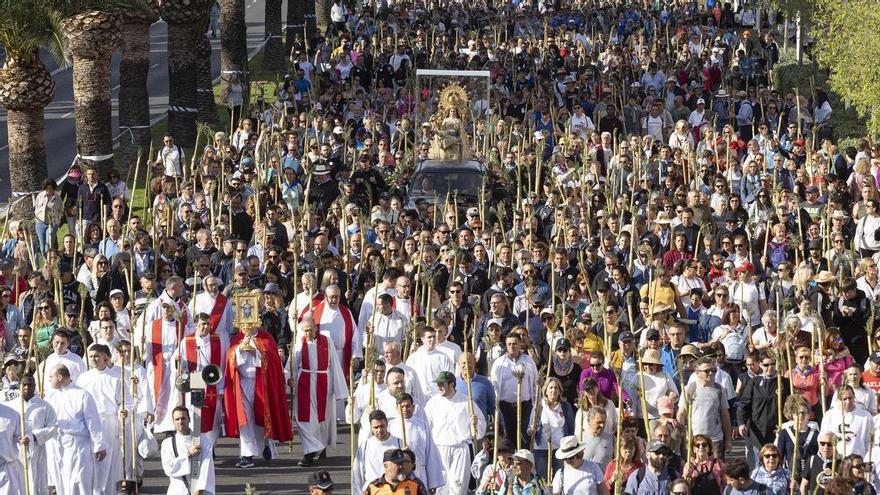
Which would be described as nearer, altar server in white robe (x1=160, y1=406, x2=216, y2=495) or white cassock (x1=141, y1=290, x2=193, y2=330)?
altar server in white robe (x1=160, y1=406, x2=216, y2=495)

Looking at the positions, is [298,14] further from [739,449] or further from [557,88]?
[739,449]

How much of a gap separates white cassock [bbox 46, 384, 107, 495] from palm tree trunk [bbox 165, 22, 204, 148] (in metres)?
17.8

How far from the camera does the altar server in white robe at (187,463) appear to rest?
16.3 m

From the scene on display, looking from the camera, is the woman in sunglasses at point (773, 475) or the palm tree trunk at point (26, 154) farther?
the palm tree trunk at point (26, 154)

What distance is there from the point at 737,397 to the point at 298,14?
29.2 meters

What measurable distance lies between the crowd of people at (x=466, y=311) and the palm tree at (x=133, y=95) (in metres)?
2.15

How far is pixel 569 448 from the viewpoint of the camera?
48.9ft

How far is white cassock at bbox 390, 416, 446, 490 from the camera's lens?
16406mm

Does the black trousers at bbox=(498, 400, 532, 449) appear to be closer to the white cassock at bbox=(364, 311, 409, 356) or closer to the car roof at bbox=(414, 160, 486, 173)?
the white cassock at bbox=(364, 311, 409, 356)

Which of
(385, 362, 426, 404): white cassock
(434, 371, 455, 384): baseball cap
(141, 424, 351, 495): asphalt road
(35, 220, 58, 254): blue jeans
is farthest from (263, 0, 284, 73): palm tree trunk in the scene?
(434, 371, 455, 384): baseball cap

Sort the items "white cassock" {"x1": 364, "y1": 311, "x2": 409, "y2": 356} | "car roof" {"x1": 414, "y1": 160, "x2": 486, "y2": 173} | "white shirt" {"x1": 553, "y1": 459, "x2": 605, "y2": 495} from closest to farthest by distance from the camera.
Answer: "white shirt" {"x1": 553, "y1": 459, "x2": 605, "y2": 495}, "white cassock" {"x1": 364, "y1": 311, "x2": 409, "y2": 356}, "car roof" {"x1": 414, "y1": 160, "x2": 486, "y2": 173}

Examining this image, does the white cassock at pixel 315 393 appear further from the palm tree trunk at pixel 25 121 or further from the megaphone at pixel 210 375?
the palm tree trunk at pixel 25 121

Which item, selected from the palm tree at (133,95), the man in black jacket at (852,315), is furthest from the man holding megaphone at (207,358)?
the palm tree at (133,95)

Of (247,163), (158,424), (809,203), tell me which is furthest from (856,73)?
(158,424)
